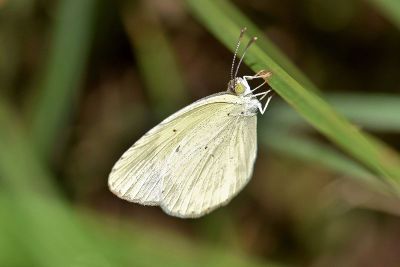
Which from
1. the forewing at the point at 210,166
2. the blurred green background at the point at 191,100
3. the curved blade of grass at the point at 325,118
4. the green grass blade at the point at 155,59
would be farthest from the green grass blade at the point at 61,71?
the curved blade of grass at the point at 325,118

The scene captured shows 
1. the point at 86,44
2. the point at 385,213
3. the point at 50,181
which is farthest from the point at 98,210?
the point at 385,213

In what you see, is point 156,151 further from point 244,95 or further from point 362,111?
point 362,111

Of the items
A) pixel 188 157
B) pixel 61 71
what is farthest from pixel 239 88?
pixel 61 71

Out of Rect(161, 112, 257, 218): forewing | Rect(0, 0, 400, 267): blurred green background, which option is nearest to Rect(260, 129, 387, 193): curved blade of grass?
Rect(0, 0, 400, 267): blurred green background

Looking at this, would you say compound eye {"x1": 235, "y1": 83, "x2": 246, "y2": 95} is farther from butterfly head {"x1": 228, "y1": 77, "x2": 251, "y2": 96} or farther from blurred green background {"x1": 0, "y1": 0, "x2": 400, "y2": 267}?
blurred green background {"x1": 0, "y1": 0, "x2": 400, "y2": 267}

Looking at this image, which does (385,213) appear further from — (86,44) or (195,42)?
(86,44)
